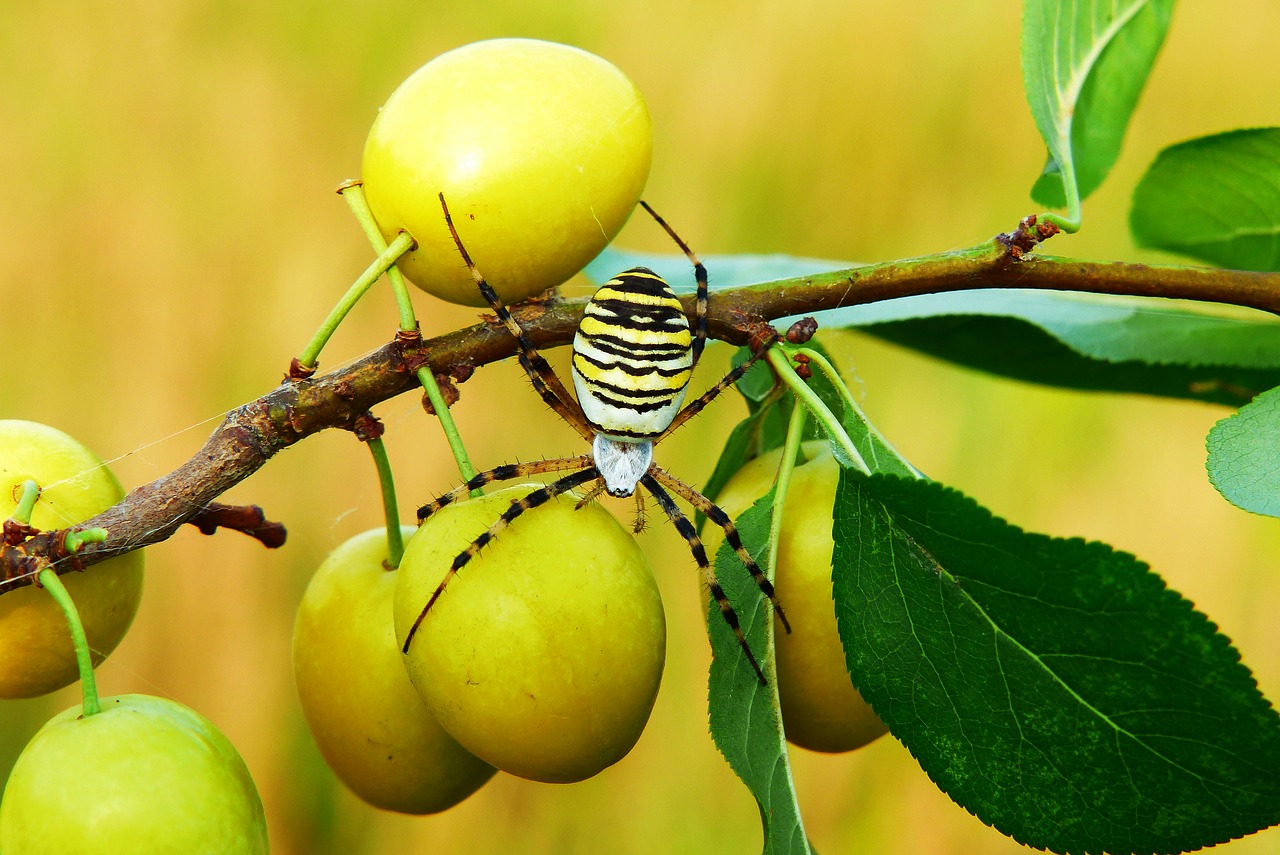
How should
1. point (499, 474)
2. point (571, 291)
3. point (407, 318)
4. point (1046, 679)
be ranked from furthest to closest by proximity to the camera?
point (571, 291), point (499, 474), point (407, 318), point (1046, 679)

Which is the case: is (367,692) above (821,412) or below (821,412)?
below

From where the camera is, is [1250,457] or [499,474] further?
[499,474]

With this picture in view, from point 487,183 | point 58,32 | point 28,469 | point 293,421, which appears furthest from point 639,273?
point 58,32

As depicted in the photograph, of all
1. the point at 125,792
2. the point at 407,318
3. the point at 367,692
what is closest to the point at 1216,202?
the point at 407,318

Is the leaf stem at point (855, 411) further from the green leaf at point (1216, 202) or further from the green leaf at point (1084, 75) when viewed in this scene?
the green leaf at point (1216, 202)

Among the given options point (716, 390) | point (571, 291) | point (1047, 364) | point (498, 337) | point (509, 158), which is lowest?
point (571, 291)

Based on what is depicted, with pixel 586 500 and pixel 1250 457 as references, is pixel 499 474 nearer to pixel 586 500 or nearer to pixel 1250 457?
pixel 586 500

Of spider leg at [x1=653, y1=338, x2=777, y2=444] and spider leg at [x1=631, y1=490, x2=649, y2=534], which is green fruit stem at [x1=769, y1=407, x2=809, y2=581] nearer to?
spider leg at [x1=653, y1=338, x2=777, y2=444]

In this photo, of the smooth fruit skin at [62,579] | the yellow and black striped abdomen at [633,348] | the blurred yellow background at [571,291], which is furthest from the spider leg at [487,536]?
the blurred yellow background at [571,291]

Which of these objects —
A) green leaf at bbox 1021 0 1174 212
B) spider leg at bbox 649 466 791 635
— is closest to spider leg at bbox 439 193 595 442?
spider leg at bbox 649 466 791 635
